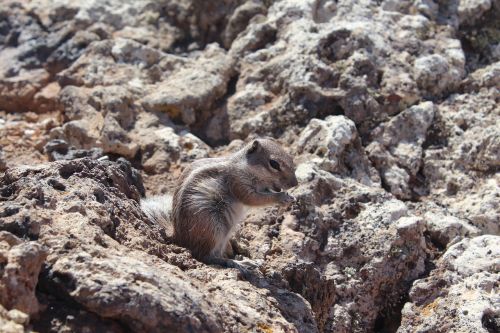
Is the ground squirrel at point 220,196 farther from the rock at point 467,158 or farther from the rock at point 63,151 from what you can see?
the rock at point 467,158

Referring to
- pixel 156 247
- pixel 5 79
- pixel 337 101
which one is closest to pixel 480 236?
pixel 337 101

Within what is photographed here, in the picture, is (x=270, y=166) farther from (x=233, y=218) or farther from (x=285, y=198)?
(x=233, y=218)

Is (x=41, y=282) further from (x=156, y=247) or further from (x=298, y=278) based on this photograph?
(x=298, y=278)

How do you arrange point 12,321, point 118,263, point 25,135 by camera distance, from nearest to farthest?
1. point 12,321
2. point 118,263
3. point 25,135

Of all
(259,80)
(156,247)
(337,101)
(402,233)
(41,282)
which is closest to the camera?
(41,282)

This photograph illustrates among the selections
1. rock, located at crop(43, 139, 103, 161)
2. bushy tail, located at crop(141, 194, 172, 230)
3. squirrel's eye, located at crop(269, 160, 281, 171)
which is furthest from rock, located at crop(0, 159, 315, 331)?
squirrel's eye, located at crop(269, 160, 281, 171)

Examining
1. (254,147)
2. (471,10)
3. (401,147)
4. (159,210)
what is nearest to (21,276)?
(159,210)
